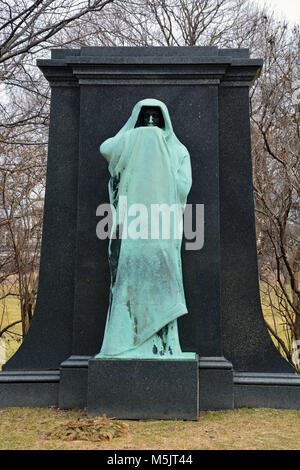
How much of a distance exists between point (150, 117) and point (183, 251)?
56.8 inches

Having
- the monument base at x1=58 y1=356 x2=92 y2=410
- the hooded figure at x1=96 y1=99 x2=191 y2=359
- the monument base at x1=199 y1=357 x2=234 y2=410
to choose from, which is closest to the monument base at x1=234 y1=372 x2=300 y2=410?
the monument base at x1=199 y1=357 x2=234 y2=410

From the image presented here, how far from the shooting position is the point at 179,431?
4184 mm

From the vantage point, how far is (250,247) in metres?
5.50

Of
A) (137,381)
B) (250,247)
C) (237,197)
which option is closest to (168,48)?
(237,197)

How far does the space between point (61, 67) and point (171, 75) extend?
4.17 feet

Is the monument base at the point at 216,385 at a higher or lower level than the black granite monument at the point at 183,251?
lower

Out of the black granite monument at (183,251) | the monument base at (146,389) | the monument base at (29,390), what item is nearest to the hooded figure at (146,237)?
the monument base at (146,389)

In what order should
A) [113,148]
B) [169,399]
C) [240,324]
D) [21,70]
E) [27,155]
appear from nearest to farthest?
[169,399]
[113,148]
[240,324]
[21,70]
[27,155]

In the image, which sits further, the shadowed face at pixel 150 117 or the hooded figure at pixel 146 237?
the shadowed face at pixel 150 117

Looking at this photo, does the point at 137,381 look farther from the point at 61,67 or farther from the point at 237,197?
the point at 61,67

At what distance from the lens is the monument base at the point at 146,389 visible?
4.45m

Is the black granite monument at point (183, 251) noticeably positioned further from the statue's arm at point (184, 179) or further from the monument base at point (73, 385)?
the statue's arm at point (184, 179)

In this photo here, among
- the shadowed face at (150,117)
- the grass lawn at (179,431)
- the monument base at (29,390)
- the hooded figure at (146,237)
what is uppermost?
the shadowed face at (150,117)

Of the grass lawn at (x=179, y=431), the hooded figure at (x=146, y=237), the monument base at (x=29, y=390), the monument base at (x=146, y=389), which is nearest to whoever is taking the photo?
the grass lawn at (x=179, y=431)
